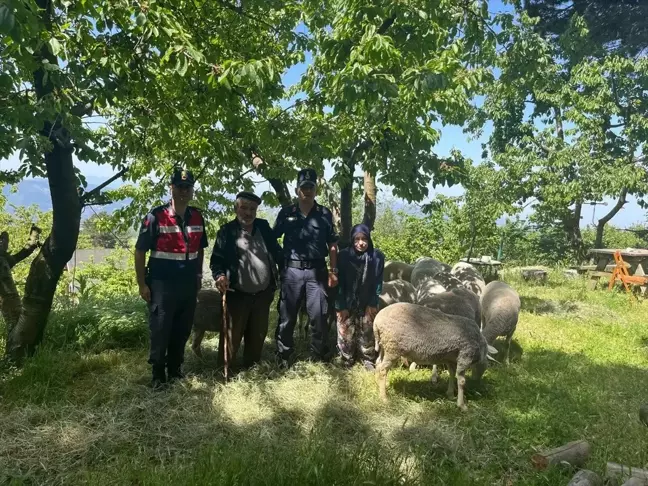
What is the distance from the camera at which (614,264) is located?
13.2 m

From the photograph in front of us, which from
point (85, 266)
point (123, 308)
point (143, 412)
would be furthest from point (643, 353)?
point (85, 266)

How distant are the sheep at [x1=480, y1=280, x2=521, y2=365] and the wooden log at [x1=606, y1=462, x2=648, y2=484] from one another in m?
2.60

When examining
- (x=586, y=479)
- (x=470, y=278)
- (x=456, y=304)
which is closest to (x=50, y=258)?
(x=456, y=304)

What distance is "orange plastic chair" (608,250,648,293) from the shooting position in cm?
1071

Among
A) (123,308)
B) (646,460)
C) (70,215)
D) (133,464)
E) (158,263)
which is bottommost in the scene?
(646,460)

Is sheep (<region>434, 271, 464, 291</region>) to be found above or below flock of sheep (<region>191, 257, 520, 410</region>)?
above

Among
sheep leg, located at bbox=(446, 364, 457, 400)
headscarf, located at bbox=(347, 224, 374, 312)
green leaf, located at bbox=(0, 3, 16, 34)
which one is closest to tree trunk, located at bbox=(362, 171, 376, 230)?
headscarf, located at bbox=(347, 224, 374, 312)

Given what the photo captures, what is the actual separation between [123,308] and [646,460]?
21.1 ft

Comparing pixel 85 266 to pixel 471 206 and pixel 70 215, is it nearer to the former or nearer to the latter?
pixel 70 215

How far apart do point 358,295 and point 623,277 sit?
8.70m

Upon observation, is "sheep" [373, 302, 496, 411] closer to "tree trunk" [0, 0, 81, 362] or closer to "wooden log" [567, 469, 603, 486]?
"wooden log" [567, 469, 603, 486]

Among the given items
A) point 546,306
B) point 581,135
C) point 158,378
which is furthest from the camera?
point 581,135

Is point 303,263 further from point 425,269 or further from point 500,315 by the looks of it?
point 425,269

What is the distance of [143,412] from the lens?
409cm
